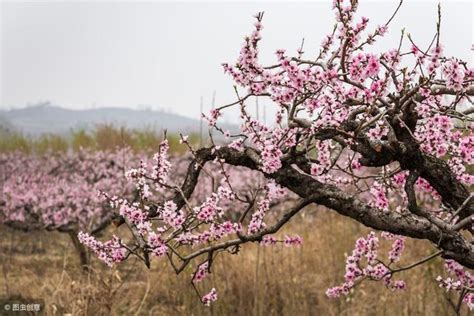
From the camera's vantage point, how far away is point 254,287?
6.41 meters

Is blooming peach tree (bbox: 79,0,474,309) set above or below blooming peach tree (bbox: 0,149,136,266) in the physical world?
above

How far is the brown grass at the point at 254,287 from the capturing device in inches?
232

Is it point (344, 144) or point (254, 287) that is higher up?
point (344, 144)

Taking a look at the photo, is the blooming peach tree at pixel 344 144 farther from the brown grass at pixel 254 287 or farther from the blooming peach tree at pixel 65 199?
the blooming peach tree at pixel 65 199

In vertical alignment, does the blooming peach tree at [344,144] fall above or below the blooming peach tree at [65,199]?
above

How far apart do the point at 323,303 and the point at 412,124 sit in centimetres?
351

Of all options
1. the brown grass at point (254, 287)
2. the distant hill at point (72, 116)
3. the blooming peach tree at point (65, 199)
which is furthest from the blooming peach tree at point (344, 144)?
the distant hill at point (72, 116)

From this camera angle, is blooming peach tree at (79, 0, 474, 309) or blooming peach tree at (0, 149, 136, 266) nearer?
blooming peach tree at (79, 0, 474, 309)

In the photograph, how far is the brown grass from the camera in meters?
5.89

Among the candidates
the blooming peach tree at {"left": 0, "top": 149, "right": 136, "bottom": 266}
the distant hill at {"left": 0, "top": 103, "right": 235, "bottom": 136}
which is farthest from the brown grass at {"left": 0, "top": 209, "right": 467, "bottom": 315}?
the distant hill at {"left": 0, "top": 103, "right": 235, "bottom": 136}

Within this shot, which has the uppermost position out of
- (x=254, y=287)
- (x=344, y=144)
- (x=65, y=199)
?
(x=344, y=144)

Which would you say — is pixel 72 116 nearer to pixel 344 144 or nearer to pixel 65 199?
pixel 65 199

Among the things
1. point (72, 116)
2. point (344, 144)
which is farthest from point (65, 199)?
point (72, 116)

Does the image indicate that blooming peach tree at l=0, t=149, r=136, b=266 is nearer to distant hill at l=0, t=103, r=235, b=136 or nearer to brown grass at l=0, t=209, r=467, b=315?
brown grass at l=0, t=209, r=467, b=315
